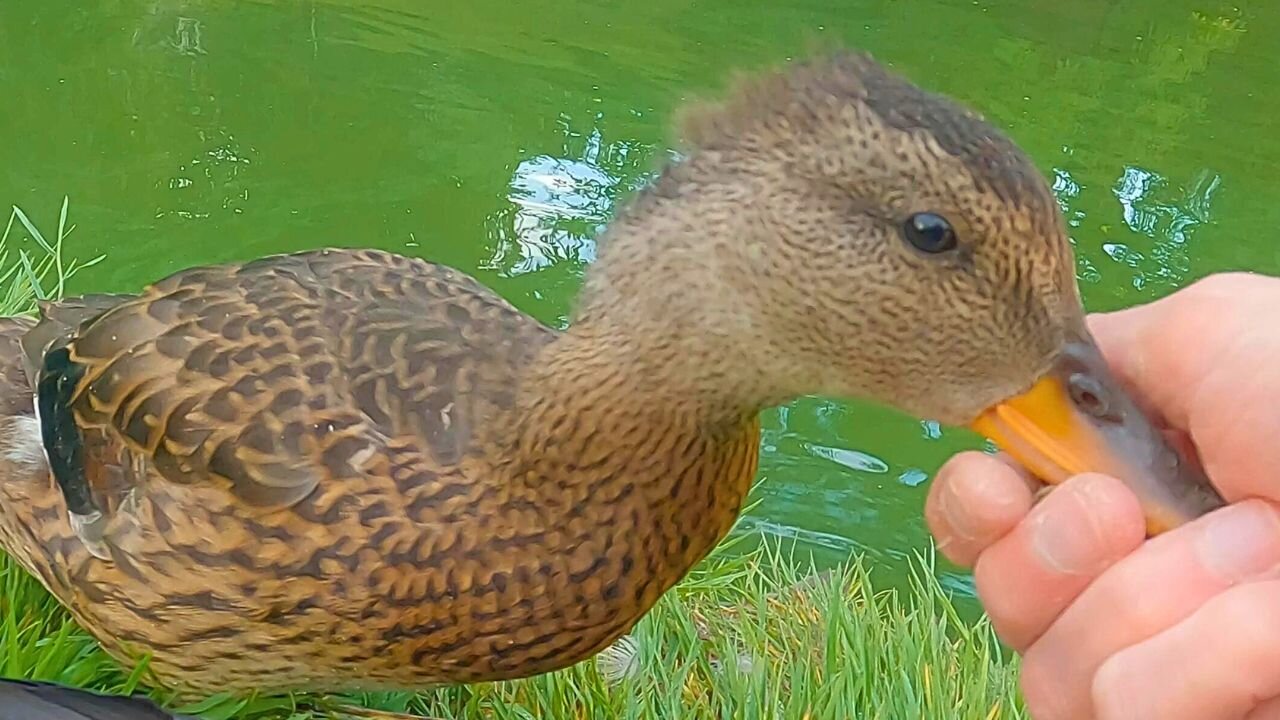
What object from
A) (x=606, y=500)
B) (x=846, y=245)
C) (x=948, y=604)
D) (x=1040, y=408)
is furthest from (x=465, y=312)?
(x=948, y=604)

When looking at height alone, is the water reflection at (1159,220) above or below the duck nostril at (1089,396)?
below

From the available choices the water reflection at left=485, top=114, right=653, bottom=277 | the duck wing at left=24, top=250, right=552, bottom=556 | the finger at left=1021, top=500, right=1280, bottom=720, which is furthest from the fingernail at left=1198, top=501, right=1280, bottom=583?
the water reflection at left=485, top=114, right=653, bottom=277

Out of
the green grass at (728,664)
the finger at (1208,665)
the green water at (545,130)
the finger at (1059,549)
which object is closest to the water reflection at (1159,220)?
the green water at (545,130)

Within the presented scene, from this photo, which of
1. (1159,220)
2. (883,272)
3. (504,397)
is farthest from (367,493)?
(1159,220)

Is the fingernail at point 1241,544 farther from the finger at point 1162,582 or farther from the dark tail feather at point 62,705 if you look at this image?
the dark tail feather at point 62,705

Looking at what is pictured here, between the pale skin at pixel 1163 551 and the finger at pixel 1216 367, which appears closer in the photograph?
the pale skin at pixel 1163 551

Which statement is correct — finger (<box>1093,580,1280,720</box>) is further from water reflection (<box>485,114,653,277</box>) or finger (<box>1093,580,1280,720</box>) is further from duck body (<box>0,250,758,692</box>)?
water reflection (<box>485,114,653,277</box>)
